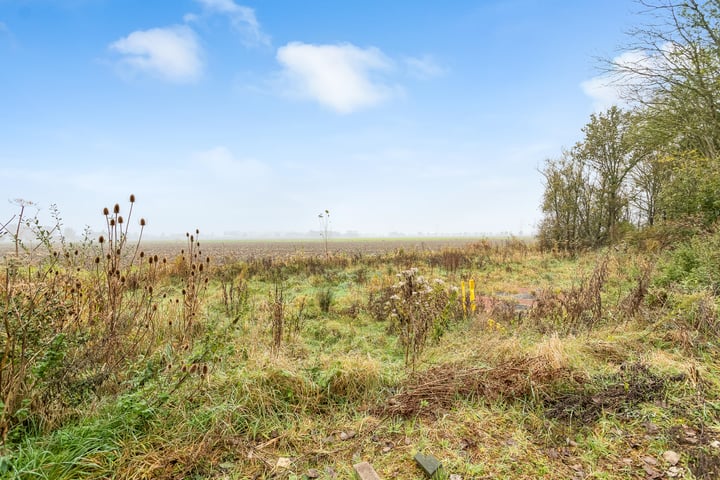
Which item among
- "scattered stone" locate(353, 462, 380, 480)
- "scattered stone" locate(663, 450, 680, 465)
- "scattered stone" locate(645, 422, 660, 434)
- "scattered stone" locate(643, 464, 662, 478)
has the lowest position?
"scattered stone" locate(353, 462, 380, 480)

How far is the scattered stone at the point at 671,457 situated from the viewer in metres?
2.12

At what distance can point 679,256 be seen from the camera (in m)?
6.58

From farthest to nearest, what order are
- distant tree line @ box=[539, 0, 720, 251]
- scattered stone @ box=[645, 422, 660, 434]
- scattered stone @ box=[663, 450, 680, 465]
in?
1. distant tree line @ box=[539, 0, 720, 251]
2. scattered stone @ box=[645, 422, 660, 434]
3. scattered stone @ box=[663, 450, 680, 465]

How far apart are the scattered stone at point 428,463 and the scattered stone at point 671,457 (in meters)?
1.50

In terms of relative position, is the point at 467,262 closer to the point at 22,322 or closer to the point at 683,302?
the point at 683,302

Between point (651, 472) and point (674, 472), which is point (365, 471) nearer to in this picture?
point (651, 472)

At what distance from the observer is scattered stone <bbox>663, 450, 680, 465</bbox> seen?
2.12 meters

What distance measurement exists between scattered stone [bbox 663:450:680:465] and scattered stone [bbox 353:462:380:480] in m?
1.91

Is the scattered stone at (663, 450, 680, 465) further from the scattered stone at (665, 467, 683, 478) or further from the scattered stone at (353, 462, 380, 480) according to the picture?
the scattered stone at (353, 462, 380, 480)

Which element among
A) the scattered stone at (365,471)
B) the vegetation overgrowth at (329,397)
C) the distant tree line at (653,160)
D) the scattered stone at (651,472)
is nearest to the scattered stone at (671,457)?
the vegetation overgrowth at (329,397)

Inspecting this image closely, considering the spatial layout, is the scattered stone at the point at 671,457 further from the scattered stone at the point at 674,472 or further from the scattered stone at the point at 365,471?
the scattered stone at the point at 365,471

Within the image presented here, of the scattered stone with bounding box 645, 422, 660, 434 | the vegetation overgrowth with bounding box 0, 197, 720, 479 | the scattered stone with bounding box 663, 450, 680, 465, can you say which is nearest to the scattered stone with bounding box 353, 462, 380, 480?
the vegetation overgrowth with bounding box 0, 197, 720, 479

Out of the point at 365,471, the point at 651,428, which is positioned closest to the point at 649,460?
the point at 651,428

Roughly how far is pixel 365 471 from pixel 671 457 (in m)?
2.02
